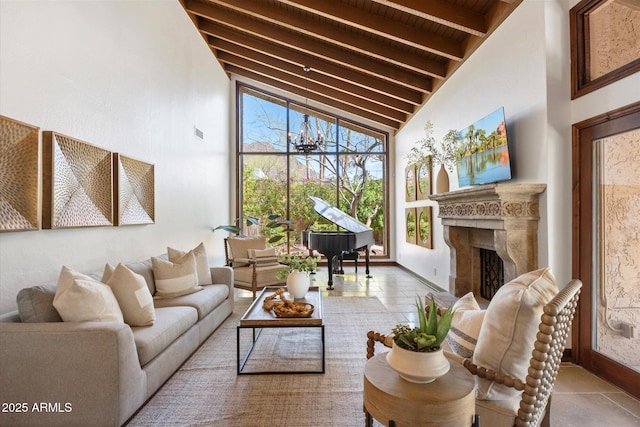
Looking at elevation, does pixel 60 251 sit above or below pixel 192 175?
below

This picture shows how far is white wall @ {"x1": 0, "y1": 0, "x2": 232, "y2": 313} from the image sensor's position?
2270 mm

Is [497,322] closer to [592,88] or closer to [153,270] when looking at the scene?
[592,88]

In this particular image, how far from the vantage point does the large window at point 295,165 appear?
8047 millimetres

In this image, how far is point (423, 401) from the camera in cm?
123

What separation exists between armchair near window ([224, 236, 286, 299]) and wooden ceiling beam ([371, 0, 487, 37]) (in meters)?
3.75

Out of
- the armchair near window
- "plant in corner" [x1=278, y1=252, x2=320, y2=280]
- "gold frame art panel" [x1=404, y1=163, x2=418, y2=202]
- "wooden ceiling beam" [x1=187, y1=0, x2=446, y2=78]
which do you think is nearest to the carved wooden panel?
"wooden ceiling beam" [x1=187, y1=0, x2=446, y2=78]

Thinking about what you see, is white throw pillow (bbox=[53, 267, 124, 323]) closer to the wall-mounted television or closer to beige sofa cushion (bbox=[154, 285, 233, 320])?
beige sofa cushion (bbox=[154, 285, 233, 320])

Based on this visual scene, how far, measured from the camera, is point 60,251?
8.55 feet

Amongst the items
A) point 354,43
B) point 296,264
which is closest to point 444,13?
point 354,43

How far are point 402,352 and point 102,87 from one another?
Answer: 3461mm

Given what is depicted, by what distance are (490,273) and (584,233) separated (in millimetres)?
1456

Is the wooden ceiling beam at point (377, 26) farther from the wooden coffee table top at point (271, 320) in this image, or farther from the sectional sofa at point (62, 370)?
the sectional sofa at point (62, 370)

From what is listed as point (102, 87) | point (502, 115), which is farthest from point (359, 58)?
point (102, 87)

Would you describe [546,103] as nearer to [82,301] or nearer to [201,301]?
[201,301]
